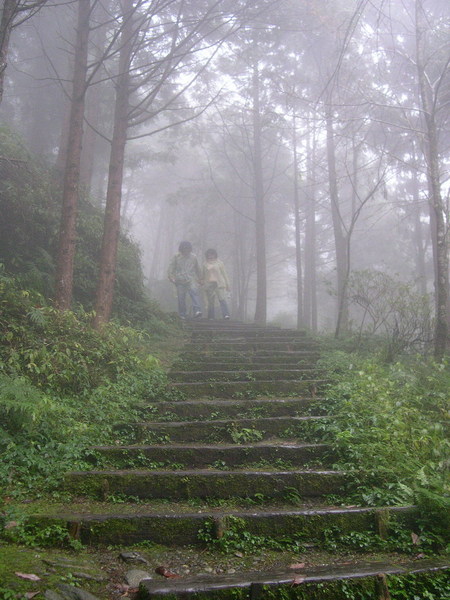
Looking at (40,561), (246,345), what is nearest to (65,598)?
(40,561)

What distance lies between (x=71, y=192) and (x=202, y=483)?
5195 millimetres

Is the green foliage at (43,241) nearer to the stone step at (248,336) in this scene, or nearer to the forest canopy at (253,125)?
the forest canopy at (253,125)

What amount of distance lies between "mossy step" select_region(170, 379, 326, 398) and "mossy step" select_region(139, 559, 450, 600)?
349cm

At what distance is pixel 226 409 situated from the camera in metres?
5.96

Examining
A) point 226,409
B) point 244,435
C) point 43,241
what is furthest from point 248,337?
point 244,435

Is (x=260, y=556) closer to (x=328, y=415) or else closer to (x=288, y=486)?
(x=288, y=486)

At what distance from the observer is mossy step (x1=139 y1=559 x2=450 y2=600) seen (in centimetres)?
294

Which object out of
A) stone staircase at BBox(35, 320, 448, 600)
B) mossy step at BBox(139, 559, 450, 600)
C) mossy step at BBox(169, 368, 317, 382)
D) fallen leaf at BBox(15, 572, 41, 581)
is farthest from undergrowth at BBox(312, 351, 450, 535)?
fallen leaf at BBox(15, 572, 41, 581)

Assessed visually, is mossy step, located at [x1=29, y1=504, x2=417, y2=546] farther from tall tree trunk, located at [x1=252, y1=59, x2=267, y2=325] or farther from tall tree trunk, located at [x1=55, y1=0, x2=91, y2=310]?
tall tree trunk, located at [x1=252, y1=59, x2=267, y2=325]

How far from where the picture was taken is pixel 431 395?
6344 millimetres

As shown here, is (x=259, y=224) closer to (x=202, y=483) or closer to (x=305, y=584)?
(x=202, y=483)

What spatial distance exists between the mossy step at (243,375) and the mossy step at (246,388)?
435 mm

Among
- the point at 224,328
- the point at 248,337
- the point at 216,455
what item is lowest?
the point at 216,455

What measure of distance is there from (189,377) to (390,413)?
3.14 m
